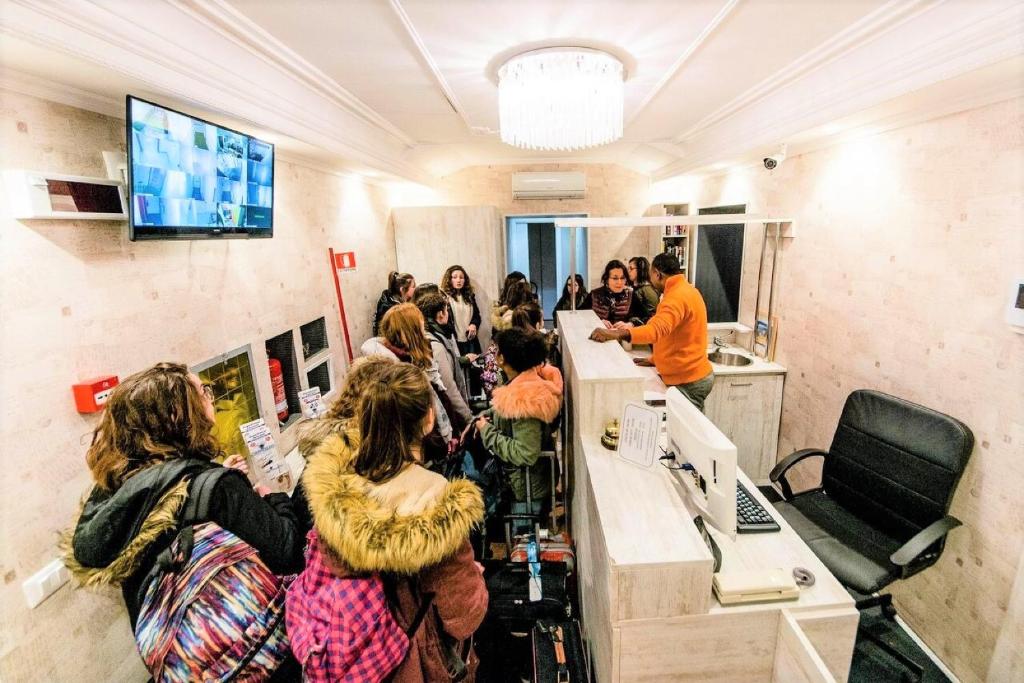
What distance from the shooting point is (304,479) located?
126 cm

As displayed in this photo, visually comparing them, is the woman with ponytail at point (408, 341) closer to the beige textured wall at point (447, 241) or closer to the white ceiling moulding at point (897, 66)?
the white ceiling moulding at point (897, 66)

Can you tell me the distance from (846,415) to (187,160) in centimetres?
328

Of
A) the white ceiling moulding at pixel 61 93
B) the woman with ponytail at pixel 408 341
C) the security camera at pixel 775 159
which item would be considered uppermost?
the security camera at pixel 775 159

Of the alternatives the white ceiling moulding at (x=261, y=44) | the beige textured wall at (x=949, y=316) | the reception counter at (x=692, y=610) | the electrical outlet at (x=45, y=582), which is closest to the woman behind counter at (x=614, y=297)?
the beige textured wall at (x=949, y=316)

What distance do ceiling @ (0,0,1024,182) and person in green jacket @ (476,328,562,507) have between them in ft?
4.66

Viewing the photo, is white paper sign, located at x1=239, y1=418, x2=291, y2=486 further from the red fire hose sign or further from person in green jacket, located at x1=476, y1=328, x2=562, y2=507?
the red fire hose sign

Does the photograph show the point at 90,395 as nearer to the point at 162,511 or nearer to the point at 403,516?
the point at 162,511

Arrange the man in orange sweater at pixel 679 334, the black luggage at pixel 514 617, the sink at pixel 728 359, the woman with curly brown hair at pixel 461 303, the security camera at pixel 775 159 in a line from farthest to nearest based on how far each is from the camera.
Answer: the woman with curly brown hair at pixel 461 303
the sink at pixel 728 359
the security camera at pixel 775 159
the man in orange sweater at pixel 679 334
the black luggage at pixel 514 617

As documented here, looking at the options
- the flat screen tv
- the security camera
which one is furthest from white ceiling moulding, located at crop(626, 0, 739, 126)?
the flat screen tv

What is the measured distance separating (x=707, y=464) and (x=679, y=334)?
5.95 ft

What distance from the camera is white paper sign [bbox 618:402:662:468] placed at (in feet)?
5.48

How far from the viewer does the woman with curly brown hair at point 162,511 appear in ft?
3.88

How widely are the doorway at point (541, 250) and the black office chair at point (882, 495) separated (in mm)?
4319

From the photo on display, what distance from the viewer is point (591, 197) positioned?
242 inches
